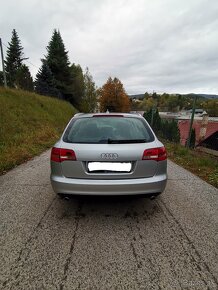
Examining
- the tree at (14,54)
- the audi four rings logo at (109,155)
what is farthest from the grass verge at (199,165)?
the tree at (14,54)

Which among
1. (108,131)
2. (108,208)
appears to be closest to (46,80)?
(108,131)

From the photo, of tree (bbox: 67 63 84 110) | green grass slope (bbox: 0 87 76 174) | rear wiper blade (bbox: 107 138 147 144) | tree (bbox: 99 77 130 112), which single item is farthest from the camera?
tree (bbox: 99 77 130 112)

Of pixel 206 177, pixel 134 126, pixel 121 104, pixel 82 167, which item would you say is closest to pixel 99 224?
pixel 82 167

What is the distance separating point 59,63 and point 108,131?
34.7 metres

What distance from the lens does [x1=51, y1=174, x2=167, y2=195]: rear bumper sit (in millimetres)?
2756

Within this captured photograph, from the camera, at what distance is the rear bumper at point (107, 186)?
9.04ft

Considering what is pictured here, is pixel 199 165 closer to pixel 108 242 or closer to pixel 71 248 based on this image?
pixel 108 242

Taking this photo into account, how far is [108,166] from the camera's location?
110 inches

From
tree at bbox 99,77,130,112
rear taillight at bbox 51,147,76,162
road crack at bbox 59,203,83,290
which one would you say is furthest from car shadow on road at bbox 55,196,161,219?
tree at bbox 99,77,130,112

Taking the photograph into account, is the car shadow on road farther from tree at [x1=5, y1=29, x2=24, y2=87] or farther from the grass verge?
tree at [x1=5, y1=29, x2=24, y2=87]

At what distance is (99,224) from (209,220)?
62.1 inches

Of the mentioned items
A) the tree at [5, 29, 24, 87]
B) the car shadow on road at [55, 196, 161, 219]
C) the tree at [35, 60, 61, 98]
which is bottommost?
the car shadow on road at [55, 196, 161, 219]

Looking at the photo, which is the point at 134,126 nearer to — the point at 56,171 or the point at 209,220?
the point at 56,171

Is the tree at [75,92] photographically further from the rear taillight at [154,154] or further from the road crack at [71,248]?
the rear taillight at [154,154]
